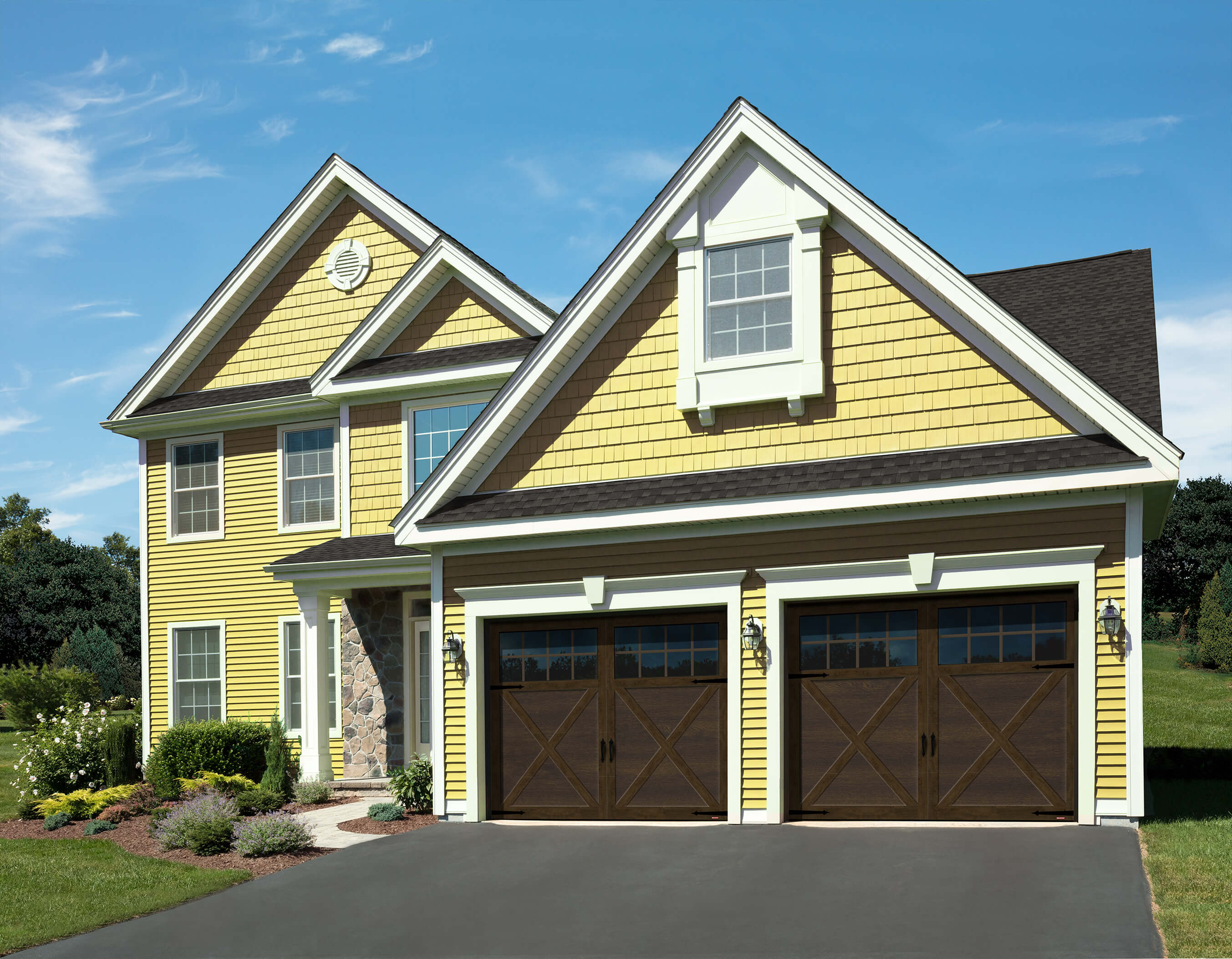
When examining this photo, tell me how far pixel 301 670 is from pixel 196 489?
463cm

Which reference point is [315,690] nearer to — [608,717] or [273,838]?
[273,838]

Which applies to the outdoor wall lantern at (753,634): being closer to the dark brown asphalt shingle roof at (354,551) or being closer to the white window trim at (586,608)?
the white window trim at (586,608)

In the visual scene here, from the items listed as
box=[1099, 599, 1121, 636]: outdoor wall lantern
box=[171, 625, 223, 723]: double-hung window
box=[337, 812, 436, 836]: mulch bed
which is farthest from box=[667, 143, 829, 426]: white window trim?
box=[171, 625, 223, 723]: double-hung window

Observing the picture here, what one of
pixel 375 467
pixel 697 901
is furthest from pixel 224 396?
pixel 697 901

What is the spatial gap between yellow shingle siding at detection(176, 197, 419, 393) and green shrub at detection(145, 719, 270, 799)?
257 inches

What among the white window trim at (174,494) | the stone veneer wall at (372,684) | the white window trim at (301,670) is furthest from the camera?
the white window trim at (174,494)

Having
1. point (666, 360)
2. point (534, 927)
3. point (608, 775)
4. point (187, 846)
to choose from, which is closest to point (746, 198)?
point (666, 360)

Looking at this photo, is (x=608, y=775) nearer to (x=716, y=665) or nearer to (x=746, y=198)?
(x=716, y=665)

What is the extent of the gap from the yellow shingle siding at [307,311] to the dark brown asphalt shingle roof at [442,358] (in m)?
1.62

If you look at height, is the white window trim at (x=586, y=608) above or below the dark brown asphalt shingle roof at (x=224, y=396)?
below

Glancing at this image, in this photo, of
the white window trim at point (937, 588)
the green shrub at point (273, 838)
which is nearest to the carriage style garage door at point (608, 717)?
the white window trim at point (937, 588)

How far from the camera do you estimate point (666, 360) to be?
14297 millimetres

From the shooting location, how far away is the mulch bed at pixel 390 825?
1469 centimetres

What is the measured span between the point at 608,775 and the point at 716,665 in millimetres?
1944
